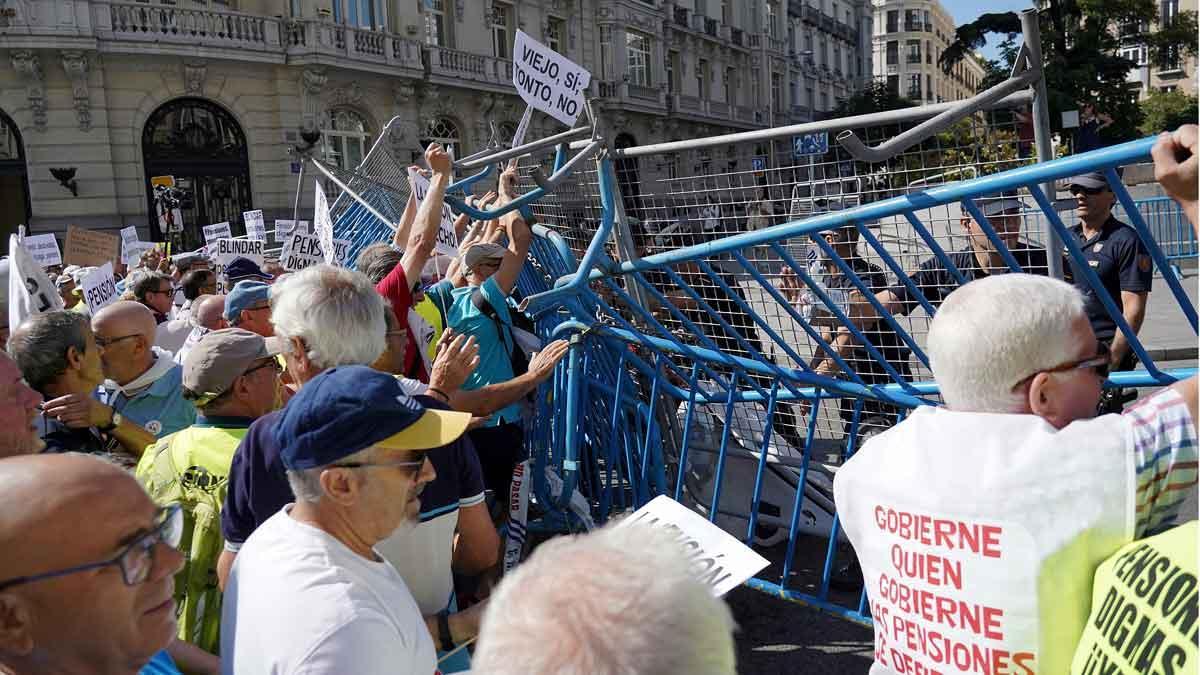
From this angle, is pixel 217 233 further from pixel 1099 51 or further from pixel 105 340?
pixel 1099 51

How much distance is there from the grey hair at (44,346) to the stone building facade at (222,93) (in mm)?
14431

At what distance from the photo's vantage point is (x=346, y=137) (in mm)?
23438

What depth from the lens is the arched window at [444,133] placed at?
25.2m

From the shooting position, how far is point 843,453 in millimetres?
3400

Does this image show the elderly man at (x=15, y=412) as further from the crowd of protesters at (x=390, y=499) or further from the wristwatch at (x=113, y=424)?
the wristwatch at (x=113, y=424)

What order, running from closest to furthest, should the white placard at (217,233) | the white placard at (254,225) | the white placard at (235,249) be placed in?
1. the white placard at (235,249)
2. the white placard at (254,225)
3. the white placard at (217,233)

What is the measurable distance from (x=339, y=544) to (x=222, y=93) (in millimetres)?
22040

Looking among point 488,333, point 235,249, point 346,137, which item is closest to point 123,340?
point 488,333

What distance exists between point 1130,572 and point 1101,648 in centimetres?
13

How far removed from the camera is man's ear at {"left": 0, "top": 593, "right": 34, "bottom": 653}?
1.16 metres

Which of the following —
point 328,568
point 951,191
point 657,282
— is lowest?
point 328,568

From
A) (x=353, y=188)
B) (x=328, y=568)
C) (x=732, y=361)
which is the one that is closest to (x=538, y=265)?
(x=732, y=361)

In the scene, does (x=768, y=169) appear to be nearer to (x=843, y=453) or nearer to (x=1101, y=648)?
(x=843, y=453)

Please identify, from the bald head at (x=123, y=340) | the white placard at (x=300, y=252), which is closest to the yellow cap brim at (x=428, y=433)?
the bald head at (x=123, y=340)
